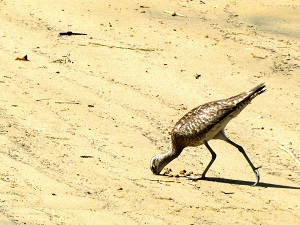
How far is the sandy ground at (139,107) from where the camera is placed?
8.62 metres

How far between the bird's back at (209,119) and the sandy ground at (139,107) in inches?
14.2

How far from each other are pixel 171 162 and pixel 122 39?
345 cm

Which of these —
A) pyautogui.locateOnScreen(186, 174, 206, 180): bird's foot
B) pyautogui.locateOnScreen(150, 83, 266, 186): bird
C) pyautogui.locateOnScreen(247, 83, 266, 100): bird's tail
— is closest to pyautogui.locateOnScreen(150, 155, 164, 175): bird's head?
pyautogui.locateOnScreen(150, 83, 266, 186): bird

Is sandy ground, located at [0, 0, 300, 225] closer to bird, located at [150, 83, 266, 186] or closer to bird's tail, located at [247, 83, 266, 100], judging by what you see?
bird, located at [150, 83, 266, 186]

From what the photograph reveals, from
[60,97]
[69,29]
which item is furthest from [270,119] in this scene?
[69,29]

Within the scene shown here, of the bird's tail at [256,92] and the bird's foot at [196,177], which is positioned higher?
the bird's tail at [256,92]

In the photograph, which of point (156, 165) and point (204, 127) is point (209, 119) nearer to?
point (204, 127)

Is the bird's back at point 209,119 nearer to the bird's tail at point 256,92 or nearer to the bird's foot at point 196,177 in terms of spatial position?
the bird's tail at point 256,92

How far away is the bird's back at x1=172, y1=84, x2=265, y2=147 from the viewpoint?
9.70 metres

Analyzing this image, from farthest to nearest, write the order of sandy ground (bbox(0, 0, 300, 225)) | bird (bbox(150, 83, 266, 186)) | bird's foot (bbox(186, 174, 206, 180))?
bird (bbox(150, 83, 266, 186)) < bird's foot (bbox(186, 174, 206, 180)) < sandy ground (bbox(0, 0, 300, 225))

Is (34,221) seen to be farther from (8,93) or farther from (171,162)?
(8,93)

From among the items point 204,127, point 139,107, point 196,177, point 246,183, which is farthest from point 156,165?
point 139,107

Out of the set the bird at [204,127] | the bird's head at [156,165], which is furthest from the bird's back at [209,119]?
the bird's head at [156,165]

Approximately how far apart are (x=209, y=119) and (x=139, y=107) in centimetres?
181
